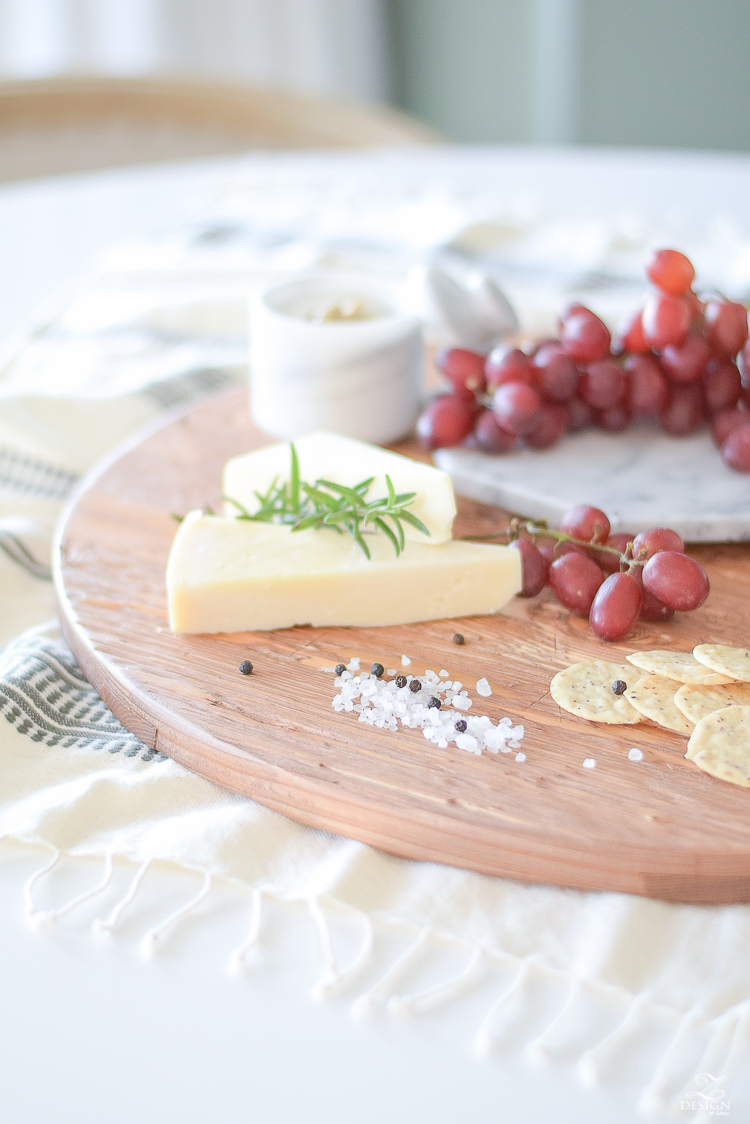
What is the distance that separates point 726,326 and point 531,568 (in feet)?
1.49

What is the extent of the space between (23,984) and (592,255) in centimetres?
168

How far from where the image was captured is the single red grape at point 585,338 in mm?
1311

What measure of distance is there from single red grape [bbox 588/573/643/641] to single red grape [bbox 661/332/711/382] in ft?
1.37

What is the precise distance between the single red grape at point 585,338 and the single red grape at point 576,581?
373 millimetres

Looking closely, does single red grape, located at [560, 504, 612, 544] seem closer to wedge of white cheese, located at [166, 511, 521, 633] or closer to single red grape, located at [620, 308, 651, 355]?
wedge of white cheese, located at [166, 511, 521, 633]

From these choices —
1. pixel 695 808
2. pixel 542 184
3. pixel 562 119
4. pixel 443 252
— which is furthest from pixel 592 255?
pixel 562 119

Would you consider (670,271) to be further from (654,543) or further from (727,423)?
(654,543)

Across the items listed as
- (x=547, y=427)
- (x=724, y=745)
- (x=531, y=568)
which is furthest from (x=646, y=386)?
(x=724, y=745)

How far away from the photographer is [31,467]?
144 cm

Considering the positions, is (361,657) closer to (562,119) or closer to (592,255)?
(592,255)

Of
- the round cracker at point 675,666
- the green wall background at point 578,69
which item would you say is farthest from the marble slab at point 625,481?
the green wall background at point 578,69

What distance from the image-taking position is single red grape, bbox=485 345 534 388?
1.29 meters

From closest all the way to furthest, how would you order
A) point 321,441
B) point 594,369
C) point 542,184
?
point 321,441
point 594,369
point 542,184

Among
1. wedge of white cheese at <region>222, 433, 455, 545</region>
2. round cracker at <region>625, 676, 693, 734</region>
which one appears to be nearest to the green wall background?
wedge of white cheese at <region>222, 433, 455, 545</region>
